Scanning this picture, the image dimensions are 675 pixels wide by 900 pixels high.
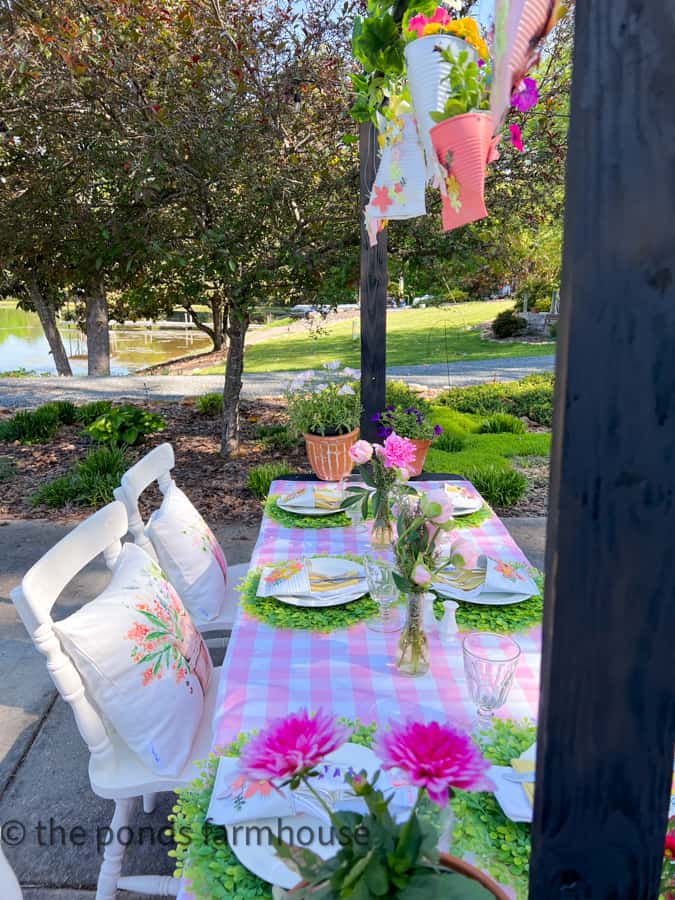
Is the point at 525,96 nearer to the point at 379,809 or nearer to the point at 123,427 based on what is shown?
the point at 379,809

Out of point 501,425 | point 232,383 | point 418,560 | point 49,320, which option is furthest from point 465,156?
point 49,320

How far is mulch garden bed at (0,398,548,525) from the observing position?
4531 millimetres

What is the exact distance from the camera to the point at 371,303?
298cm

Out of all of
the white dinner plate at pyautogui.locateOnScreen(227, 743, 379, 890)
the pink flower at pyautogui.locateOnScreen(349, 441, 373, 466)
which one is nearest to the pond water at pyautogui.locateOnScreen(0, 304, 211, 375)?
the pink flower at pyautogui.locateOnScreen(349, 441, 373, 466)

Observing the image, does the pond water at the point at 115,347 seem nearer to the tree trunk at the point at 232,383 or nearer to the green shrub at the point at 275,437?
the green shrub at the point at 275,437

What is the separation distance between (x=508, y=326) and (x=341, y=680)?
14911 millimetres

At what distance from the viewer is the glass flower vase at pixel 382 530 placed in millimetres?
2054

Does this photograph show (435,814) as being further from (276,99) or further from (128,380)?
(128,380)

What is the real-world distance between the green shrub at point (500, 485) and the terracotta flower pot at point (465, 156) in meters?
3.36

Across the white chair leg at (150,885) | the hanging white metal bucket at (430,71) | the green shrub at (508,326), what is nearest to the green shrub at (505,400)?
the hanging white metal bucket at (430,71)

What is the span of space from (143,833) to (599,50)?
6.94 feet

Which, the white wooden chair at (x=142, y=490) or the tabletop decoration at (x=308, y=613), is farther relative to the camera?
the white wooden chair at (x=142, y=490)

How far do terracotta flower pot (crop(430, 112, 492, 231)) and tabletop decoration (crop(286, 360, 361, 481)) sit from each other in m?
1.53

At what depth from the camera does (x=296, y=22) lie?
12.9 ft
